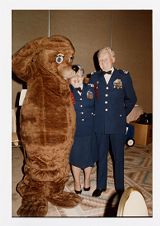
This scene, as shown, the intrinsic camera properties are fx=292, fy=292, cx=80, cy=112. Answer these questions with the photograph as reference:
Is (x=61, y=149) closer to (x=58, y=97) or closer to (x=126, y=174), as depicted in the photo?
(x=58, y=97)

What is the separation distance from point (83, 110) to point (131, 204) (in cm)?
132

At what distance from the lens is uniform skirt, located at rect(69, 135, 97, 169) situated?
7.80ft

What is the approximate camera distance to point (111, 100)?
7.86 feet

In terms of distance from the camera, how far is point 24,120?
6.74 ft

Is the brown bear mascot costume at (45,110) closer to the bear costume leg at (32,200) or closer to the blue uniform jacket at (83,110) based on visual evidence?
the bear costume leg at (32,200)

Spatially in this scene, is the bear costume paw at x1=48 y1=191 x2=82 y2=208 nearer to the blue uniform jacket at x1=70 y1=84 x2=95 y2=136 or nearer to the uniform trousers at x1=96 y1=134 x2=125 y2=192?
the uniform trousers at x1=96 y1=134 x2=125 y2=192

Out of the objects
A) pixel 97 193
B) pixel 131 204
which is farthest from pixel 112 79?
pixel 131 204

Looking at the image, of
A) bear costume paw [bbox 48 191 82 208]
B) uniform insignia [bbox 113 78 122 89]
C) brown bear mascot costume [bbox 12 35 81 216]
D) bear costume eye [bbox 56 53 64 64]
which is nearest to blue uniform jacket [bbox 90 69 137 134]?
uniform insignia [bbox 113 78 122 89]

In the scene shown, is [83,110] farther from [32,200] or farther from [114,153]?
[32,200]

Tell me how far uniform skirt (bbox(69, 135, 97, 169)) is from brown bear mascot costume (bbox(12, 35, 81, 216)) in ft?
0.75
